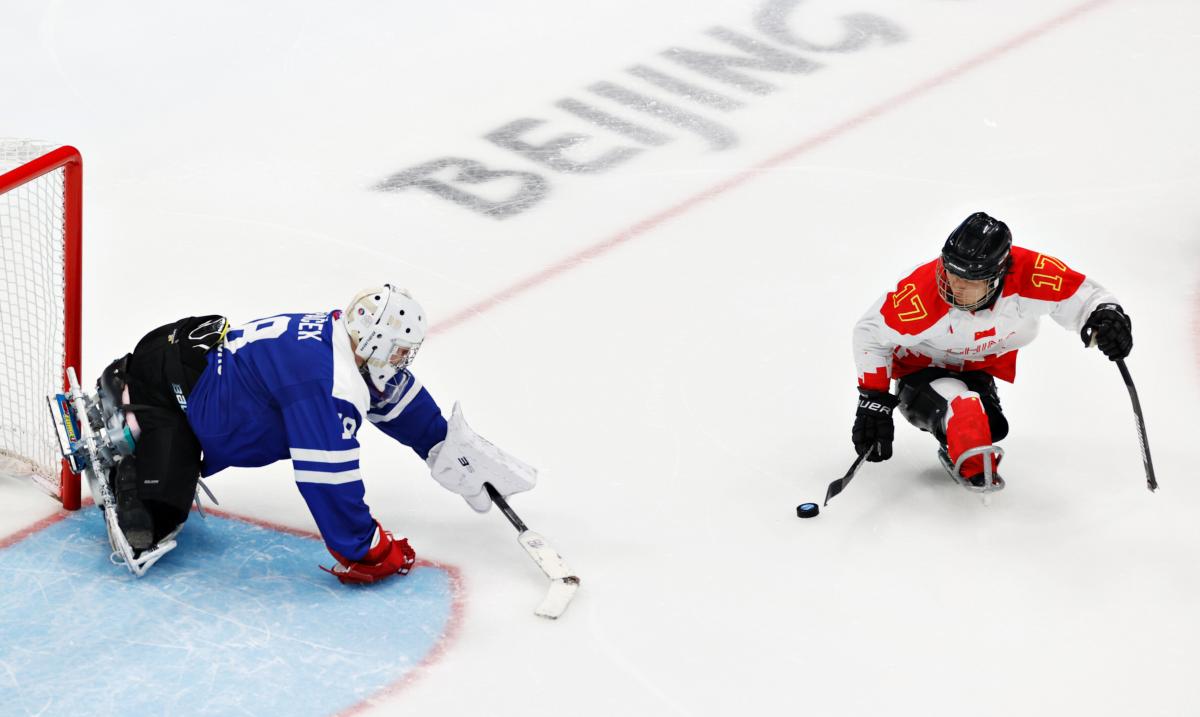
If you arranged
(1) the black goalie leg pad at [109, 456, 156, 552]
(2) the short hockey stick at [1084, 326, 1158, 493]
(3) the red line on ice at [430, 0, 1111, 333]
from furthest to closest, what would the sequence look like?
(3) the red line on ice at [430, 0, 1111, 333] < (2) the short hockey stick at [1084, 326, 1158, 493] < (1) the black goalie leg pad at [109, 456, 156, 552]

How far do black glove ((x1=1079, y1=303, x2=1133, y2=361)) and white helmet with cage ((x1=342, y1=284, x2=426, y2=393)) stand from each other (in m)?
1.54

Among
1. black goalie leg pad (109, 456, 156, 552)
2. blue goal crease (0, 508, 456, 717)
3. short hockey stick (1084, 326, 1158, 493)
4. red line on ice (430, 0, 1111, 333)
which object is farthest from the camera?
red line on ice (430, 0, 1111, 333)

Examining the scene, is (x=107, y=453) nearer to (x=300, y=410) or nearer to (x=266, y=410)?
(x=266, y=410)

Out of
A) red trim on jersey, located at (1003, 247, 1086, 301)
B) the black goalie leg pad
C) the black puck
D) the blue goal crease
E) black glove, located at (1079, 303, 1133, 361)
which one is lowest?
the black puck

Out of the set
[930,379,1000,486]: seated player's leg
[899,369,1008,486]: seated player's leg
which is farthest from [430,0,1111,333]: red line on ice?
[930,379,1000,486]: seated player's leg

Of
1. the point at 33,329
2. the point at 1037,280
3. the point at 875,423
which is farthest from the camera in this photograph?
the point at 33,329

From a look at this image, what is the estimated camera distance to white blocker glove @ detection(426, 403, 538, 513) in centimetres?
378

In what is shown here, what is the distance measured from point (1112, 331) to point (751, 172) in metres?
2.23

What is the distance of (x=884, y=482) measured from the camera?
13.1 feet

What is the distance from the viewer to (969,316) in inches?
147

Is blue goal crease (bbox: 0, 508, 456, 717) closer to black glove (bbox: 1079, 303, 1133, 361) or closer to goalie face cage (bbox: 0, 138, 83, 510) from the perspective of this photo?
goalie face cage (bbox: 0, 138, 83, 510)

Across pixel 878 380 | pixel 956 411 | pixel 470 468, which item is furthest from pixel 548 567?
pixel 956 411

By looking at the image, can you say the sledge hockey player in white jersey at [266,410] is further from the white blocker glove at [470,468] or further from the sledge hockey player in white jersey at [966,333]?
the sledge hockey player in white jersey at [966,333]

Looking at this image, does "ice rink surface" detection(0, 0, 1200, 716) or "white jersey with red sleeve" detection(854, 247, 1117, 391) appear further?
→ "white jersey with red sleeve" detection(854, 247, 1117, 391)
